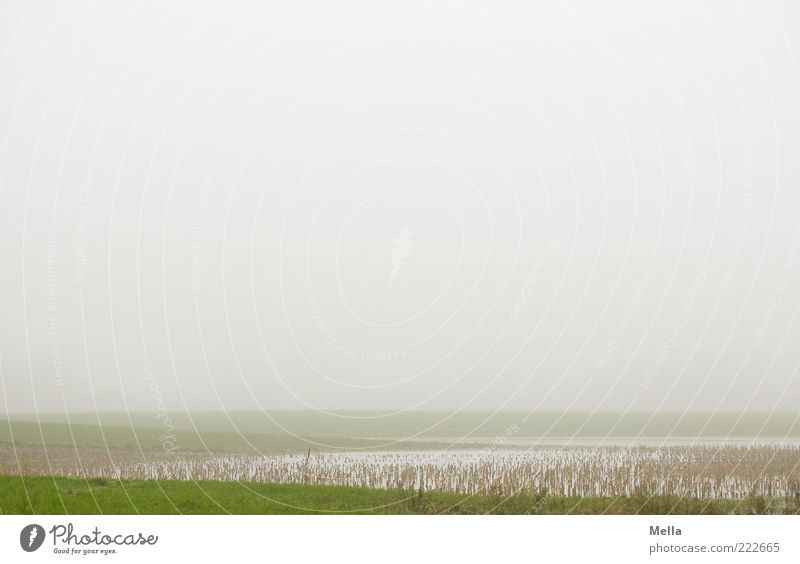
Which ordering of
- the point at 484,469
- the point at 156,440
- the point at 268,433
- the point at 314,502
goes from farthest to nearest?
the point at 268,433, the point at 156,440, the point at 484,469, the point at 314,502

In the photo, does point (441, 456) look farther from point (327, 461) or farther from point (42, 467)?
point (42, 467)

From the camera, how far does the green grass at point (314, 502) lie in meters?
12.4

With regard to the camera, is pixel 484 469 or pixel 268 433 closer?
pixel 484 469

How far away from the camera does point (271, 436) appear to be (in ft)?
78.3

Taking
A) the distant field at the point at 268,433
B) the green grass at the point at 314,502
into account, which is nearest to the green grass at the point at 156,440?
the distant field at the point at 268,433

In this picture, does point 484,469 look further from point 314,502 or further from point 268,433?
point 268,433

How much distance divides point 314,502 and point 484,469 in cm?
342
